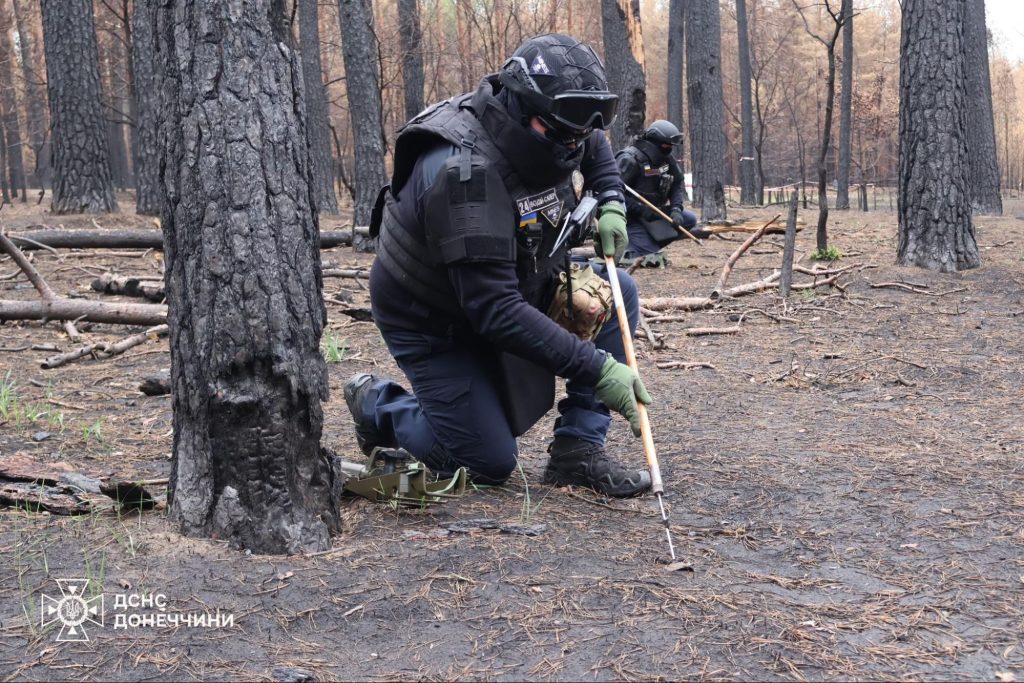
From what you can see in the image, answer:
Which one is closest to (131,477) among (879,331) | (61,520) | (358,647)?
(61,520)

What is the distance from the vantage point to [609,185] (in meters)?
4.15

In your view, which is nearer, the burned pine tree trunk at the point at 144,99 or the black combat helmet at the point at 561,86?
the black combat helmet at the point at 561,86

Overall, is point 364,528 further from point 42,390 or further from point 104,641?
point 42,390

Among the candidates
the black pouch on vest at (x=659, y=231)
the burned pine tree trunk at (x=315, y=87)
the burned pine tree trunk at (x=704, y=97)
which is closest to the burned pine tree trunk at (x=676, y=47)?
the burned pine tree trunk at (x=704, y=97)

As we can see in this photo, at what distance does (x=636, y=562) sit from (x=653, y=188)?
7610mm

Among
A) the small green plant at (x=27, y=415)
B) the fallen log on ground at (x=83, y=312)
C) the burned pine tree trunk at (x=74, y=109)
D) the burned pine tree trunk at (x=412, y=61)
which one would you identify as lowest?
the small green plant at (x=27, y=415)

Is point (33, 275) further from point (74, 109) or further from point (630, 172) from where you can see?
point (74, 109)

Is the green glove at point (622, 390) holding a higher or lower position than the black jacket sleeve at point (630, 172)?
lower

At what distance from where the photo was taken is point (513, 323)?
315 cm

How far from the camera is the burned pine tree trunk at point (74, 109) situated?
38.5 ft

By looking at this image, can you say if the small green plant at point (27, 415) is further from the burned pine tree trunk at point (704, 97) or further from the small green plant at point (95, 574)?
the burned pine tree trunk at point (704, 97)

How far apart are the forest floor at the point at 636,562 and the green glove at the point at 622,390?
15.6 inches

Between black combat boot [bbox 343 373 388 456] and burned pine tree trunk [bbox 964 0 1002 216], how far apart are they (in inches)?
552

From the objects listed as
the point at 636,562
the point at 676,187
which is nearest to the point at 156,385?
the point at 636,562
